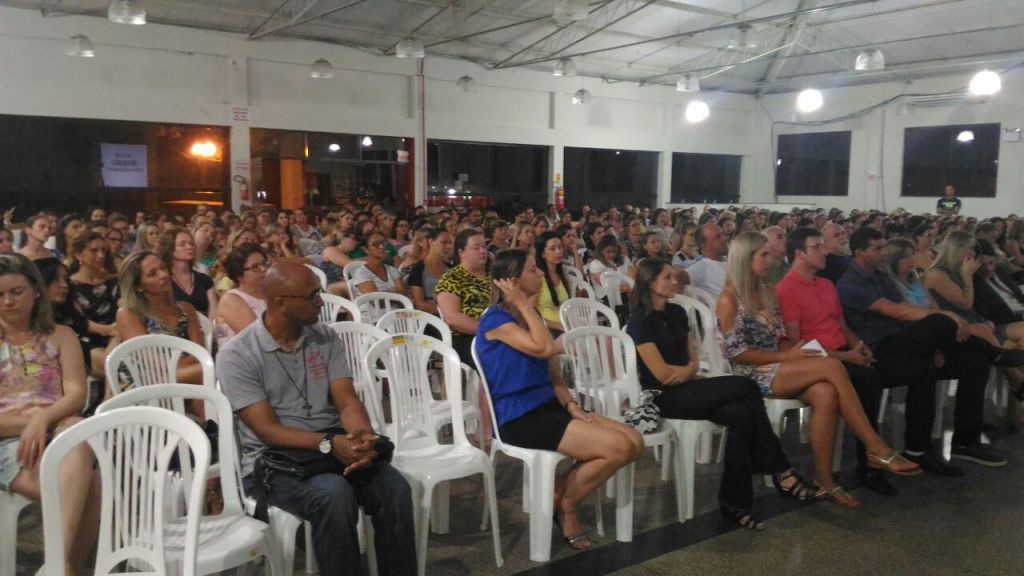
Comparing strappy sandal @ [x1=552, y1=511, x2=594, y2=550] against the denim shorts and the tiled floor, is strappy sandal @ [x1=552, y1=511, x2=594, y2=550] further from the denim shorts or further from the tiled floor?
the denim shorts

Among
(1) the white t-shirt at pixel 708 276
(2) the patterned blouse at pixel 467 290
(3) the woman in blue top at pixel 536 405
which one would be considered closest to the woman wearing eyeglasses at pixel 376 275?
(2) the patterned blouse at pixel 467 290

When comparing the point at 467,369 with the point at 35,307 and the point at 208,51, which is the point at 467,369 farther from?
the point at 208,51

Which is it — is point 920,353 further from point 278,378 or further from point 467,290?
point 278,378

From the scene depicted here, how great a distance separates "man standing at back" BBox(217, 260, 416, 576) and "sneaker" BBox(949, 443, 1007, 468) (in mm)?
3202

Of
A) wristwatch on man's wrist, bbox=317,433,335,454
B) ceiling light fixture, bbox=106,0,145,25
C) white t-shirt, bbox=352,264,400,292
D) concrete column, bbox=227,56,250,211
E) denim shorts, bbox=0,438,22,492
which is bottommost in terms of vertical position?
denim shorts, bbox=0,438,22,492

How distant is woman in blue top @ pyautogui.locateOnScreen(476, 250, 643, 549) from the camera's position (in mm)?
2920

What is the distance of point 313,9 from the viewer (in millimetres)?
10617

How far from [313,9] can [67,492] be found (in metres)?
9.58

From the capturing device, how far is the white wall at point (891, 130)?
1499 centimetres

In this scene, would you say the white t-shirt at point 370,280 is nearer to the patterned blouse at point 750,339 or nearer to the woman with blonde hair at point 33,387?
the patterned blouse at point 750,339

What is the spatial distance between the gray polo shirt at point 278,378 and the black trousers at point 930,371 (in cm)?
294

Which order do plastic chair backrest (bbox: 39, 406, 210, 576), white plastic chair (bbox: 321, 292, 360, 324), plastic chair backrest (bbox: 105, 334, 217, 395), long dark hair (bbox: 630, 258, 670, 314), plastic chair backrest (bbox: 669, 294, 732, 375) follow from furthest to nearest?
white plastic chair (bbox: 321, 292, 360, 324)
plastic chair backrest (bbox: 669, 294, 732, 375)
long dark hair (bbox: 630, 258, 670, 314)
plastic chair backrest (bbox: 105, 334, 217, 395)
plastic chair backrest (bbox: 39, 406, 210, 576)

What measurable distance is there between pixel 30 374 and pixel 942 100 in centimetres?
1735

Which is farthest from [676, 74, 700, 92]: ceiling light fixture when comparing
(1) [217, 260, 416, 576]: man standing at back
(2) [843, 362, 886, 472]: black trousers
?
(1) [217, 260, 416, 576]: man standing at back
